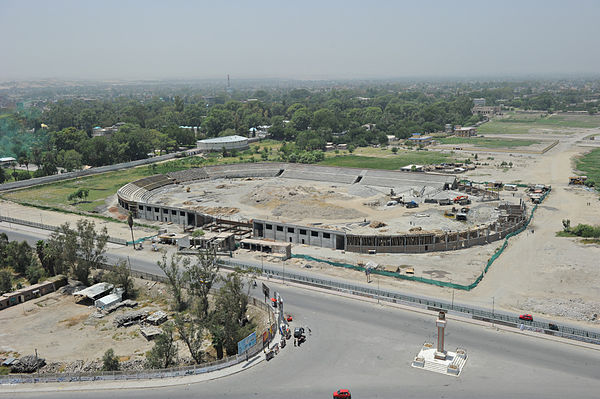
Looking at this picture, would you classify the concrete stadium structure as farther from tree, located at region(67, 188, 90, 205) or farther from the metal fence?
the metal fence

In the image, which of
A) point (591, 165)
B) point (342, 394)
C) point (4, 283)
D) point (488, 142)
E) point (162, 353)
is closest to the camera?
point (342, 394)

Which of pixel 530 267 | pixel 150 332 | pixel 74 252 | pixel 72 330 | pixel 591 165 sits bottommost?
pixel 72 330

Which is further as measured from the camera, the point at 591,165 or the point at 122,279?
the point at 591,165

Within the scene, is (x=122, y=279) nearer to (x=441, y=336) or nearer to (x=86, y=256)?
(x=86, y=256)

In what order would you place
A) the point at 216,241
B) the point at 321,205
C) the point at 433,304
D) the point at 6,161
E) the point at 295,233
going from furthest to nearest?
the point at 6,161, the point at 321,205, the point at 295,233, the point at 216,241, the point at 433,304

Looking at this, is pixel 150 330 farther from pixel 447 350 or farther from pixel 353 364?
pixel 447 350

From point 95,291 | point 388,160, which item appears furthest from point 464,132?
point 95,291

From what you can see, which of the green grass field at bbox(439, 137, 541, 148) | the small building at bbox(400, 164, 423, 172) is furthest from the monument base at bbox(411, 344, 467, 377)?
the green grass field at bbox(439, 137, 541, 148)

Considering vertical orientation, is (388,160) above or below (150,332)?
below
